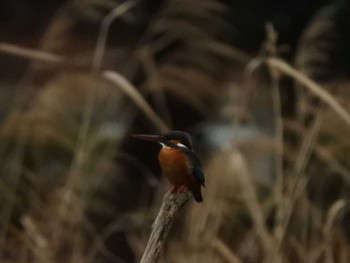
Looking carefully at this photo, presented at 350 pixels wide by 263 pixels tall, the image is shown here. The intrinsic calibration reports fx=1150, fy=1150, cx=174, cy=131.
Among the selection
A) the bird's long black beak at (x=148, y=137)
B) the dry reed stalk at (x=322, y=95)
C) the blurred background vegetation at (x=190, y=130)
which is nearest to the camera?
the bird's long black beak at (x=148, y=137)

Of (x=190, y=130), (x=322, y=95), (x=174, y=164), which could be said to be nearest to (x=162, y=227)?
(x=174, y=164)

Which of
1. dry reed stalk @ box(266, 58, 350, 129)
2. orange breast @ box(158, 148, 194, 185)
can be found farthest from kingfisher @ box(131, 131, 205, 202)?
dry reed stalk @ box(266, 58, 350, 129)

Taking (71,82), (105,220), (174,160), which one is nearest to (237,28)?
(105,220)

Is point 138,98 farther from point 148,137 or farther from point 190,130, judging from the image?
point 190,130

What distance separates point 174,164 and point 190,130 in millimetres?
1977

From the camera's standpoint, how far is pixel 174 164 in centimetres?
80

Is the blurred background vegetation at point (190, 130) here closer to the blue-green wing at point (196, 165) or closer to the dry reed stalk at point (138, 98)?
the dry reed stalk at point (138, 98)

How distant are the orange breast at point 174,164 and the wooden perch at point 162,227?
1 cm

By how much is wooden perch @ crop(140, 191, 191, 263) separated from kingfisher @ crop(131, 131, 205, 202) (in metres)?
0.01

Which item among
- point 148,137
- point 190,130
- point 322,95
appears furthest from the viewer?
point 190,130

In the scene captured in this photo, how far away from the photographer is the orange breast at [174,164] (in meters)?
0.80

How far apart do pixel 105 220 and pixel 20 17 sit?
115 cm

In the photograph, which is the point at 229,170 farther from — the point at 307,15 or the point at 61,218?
the point at 307,15

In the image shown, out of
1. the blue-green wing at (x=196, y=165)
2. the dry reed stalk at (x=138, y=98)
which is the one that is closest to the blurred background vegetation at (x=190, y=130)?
the dry reed stalk at (x=138, y=98)
